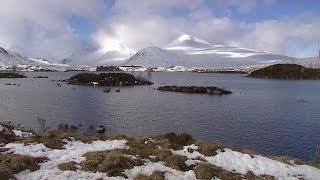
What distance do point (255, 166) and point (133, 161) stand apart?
6.46m

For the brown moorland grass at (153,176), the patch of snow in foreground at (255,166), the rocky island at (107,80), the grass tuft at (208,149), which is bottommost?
the rocky island at (107,80)

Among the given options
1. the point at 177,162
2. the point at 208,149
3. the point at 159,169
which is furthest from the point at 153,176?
the point at 208,149

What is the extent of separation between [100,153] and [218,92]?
8595 centimetres

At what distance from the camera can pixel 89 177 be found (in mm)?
17312

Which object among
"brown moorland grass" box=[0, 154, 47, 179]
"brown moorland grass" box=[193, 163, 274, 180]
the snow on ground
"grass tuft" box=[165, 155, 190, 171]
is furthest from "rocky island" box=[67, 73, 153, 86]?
"brown moorland grass" box=[193, 163, 274, 180]

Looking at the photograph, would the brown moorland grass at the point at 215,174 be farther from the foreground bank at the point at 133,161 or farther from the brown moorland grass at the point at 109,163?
the brown moorland grass at the point at 109,163

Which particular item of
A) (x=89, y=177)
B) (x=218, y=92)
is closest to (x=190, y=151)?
(x=89, y=177)

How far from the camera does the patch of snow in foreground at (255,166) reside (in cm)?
2019

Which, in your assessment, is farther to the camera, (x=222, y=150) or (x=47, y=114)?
(x=47, y=114)

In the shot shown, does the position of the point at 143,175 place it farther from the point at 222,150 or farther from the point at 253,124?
the point at 253,124

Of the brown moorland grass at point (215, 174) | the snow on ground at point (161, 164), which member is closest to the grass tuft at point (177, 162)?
the snow on ground at point (161, 164)

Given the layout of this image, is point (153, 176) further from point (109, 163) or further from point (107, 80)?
point (107, 80)

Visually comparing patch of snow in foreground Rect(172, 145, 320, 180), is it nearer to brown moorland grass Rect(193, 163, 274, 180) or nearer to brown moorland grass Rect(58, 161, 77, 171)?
brown moorland grass Rect(193, 163, 274, 180)

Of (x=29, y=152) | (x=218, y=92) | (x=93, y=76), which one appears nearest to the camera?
(x=29, y=152)
